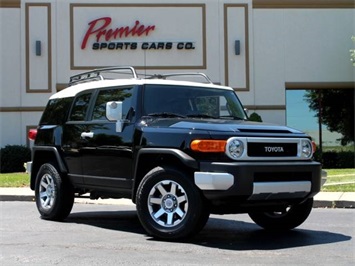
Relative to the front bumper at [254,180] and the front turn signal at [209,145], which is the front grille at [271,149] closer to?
the front bumper at [254,180]

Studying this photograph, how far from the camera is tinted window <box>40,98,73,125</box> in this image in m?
9.34

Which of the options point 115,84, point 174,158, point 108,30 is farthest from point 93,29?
point 174,158

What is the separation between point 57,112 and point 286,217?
4.01 metres

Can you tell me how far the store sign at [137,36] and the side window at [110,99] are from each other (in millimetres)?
14575

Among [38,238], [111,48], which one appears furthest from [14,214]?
[111,48]

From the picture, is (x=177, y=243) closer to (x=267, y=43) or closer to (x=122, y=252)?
(x=122, y=252)

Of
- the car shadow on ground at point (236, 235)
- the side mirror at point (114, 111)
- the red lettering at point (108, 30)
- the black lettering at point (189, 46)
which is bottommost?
the car shadow on ground at point (236, 235)

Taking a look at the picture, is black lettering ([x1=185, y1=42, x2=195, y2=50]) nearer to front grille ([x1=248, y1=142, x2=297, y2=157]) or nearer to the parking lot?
the parking lot

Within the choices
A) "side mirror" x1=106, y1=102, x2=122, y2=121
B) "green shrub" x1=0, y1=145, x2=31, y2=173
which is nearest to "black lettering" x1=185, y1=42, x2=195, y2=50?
"green shrub" x1=0, y1=145, x2=31, y2=173

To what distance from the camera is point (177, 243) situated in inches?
278

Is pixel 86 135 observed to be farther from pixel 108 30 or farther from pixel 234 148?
pixel 108 30

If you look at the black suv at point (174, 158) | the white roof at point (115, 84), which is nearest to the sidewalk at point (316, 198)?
the black suv at point (174, 158)

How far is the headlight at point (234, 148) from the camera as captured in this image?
6859mm

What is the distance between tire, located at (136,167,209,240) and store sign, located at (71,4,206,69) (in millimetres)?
16217
